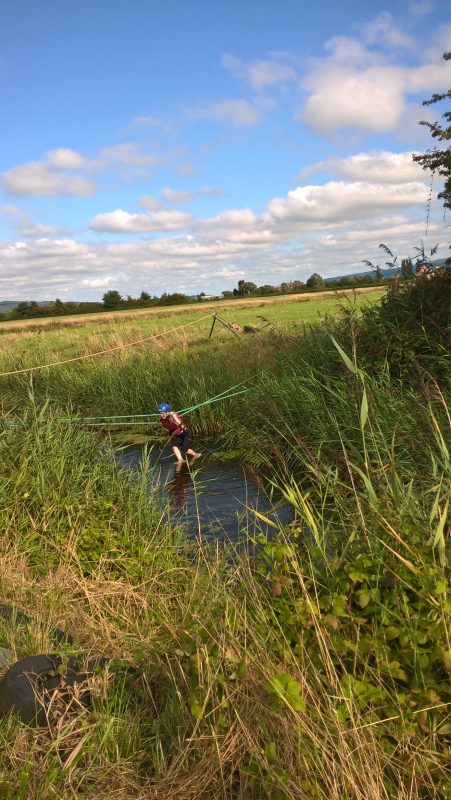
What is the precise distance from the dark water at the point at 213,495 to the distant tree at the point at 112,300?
70583 mm

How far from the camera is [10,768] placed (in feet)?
8.80

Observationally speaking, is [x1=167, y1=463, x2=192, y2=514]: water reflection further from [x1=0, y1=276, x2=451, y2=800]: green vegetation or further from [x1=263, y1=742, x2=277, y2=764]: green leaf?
[x1=263, y1=742, x2=277, y2=764]: green leaf

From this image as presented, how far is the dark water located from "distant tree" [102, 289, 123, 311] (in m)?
70.6

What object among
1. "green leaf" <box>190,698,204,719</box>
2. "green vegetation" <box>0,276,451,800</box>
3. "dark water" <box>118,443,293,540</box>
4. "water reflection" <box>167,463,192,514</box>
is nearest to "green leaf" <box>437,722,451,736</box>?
"green vegetation" <box>0,276,451,800</box>

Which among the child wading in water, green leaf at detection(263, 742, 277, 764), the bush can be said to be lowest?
the child wading in water

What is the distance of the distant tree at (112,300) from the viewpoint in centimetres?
8056

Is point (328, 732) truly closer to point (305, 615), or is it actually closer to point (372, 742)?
point (372, 742)

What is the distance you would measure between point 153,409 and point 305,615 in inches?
→ 472

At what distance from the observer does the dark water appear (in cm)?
763

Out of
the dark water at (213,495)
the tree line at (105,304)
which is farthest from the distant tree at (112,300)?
the dark water at (213,495)

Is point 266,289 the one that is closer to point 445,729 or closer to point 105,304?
point 105,304

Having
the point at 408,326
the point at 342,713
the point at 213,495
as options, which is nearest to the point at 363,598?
the point at 342,713

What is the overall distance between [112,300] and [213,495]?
75.0 m

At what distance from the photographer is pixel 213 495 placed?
9312 millimetres
